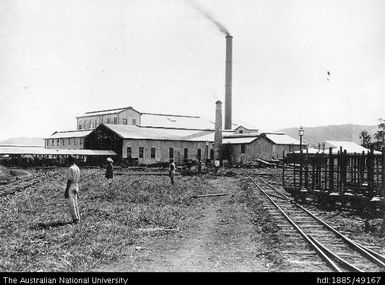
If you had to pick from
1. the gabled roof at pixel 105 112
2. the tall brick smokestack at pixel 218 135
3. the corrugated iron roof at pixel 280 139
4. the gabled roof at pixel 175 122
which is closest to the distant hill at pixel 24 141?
the gabled roof at pixel 105 112

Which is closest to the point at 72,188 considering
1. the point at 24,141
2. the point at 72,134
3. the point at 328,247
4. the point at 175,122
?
the point at 328,247

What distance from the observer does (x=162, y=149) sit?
163ft

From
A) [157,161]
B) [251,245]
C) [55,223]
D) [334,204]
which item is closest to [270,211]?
[334,204]

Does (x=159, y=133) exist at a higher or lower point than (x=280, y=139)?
higher

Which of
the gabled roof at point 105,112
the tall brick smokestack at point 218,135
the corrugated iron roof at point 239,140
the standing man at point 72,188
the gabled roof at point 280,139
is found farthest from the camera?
the gabled roof at point 105,112

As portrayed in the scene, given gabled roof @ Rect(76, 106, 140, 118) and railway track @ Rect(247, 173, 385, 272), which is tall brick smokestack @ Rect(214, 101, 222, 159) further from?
railway track @ Rect(247, 173, 385, 272)

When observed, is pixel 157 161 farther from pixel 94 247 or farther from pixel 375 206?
pixel 94 247

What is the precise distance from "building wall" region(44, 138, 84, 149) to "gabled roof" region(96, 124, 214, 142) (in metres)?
8.42

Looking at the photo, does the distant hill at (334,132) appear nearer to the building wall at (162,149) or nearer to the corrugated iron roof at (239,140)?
the corrugated iron roof at (239,140)

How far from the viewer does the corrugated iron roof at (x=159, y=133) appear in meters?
49.0

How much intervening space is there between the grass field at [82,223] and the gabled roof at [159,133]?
28283mm

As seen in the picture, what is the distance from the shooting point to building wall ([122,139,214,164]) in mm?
47656

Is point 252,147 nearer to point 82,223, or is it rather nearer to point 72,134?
point 72,134
